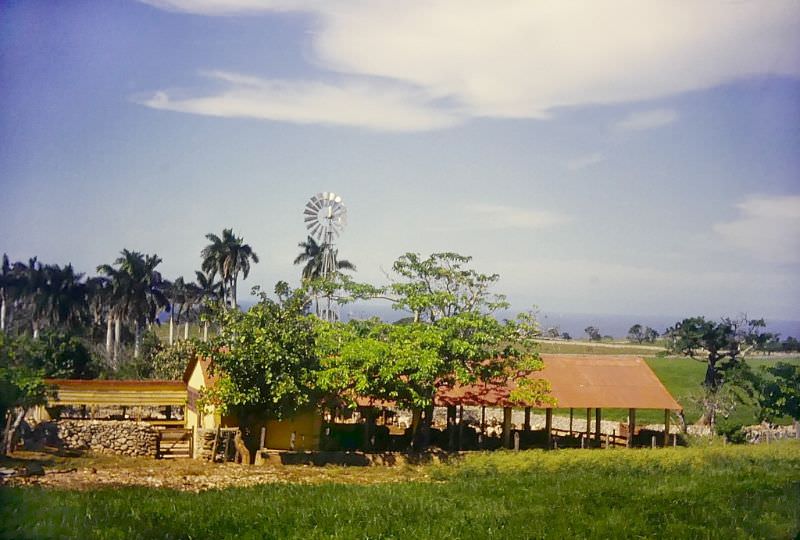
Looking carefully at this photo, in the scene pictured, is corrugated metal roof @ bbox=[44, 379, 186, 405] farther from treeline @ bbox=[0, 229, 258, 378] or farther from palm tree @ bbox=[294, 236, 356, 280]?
palm tree @ bbox=[294, 236, 356, 280]

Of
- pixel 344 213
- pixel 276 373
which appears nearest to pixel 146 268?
pixel 344 213

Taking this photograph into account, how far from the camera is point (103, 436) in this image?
26516 millimetres

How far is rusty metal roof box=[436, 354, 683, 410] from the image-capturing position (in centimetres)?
2772

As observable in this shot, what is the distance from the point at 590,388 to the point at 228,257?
35.4 metres

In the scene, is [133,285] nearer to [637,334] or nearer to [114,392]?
[114,392]

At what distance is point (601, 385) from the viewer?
3077 centimetres

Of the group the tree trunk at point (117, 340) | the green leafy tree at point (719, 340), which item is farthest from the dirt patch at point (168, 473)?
the green leafy tree at point (719, 340)

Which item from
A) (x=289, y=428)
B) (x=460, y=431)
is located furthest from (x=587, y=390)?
(x=289, y=428)

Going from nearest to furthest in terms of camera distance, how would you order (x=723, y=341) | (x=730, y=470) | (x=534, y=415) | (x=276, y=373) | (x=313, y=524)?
(x=313, y=524)
(x=730, y=470)
(x=276, y=373)
(x=723, y=341)
(x=534, y=415)

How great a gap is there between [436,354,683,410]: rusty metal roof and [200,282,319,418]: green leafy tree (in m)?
5.03

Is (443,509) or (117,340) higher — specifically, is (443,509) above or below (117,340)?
below

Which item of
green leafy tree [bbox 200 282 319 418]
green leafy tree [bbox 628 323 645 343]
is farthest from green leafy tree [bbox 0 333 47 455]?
green leafy tree [bbox 628 323 645 343]

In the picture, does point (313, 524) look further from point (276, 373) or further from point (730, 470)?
point (730, 470)

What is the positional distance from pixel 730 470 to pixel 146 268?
42918 mm
